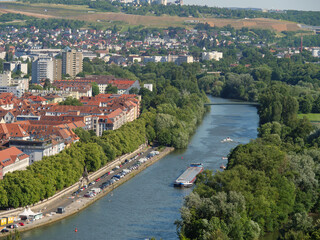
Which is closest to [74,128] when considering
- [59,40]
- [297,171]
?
[297,171]

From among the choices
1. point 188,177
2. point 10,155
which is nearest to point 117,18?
point 188,177

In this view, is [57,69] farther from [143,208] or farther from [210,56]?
[143,208]

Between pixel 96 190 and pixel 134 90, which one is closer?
pixel 96 190

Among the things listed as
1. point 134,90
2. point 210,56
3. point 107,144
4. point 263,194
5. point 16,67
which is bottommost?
point 210,56

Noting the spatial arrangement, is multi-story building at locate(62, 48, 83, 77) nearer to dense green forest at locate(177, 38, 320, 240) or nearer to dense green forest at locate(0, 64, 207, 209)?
dense green forest at locate(0, 64, 207, 209)

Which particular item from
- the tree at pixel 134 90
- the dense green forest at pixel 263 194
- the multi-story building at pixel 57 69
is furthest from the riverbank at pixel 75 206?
the multi-story building at pixel 57 69

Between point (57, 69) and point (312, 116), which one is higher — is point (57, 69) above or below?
below

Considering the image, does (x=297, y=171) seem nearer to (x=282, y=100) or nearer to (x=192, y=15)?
(x=282, y=100)

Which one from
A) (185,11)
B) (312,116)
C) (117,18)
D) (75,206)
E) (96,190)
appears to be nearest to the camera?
(75,206)
